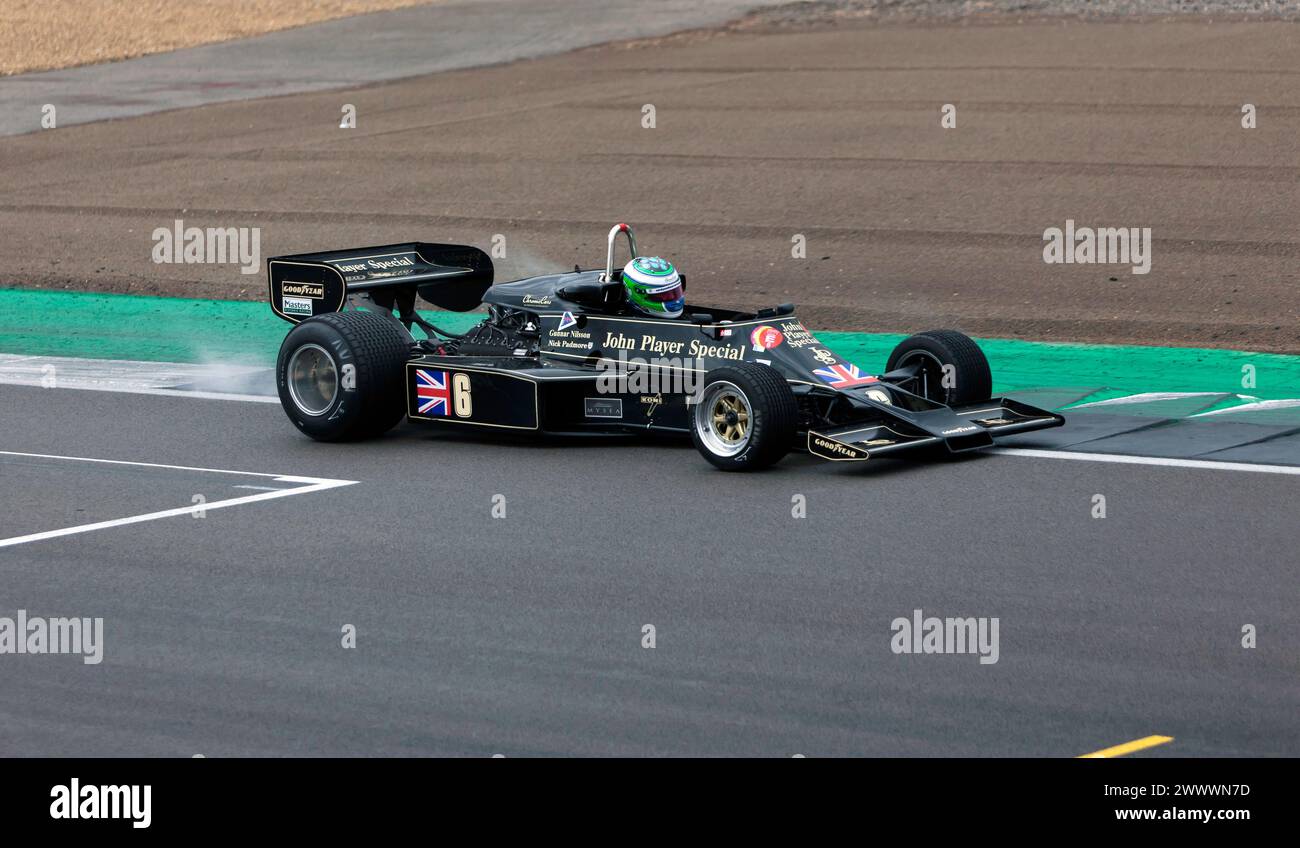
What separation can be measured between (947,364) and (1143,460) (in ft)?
4.53

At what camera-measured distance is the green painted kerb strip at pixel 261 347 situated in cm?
1423

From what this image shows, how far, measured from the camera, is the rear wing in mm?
13203

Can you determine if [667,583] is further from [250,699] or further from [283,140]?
[283,140]

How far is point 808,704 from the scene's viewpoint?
24.0 feet

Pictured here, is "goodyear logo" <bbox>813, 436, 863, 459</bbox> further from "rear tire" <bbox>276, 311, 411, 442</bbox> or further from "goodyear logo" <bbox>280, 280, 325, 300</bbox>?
"goodyear logo" <bbox>280, 280, 325, 300</bbox>

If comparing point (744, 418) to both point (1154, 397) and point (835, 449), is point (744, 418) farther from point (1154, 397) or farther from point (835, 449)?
point (1154, 397)

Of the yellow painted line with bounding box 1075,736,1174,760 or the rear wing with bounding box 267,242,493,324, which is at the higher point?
the rear wing with bounding box 267,242,493,324

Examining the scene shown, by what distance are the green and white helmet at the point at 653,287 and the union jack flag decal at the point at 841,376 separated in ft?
3.70

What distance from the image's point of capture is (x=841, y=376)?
1167 cm

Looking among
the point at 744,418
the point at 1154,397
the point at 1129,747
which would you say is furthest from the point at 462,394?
the point at 1129,747

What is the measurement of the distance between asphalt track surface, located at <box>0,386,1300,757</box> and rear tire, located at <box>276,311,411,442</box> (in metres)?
0.20

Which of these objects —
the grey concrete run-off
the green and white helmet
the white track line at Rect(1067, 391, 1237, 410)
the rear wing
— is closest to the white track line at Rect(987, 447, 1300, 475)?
the white track line at Rect(1067, 391, 1237, 410)
